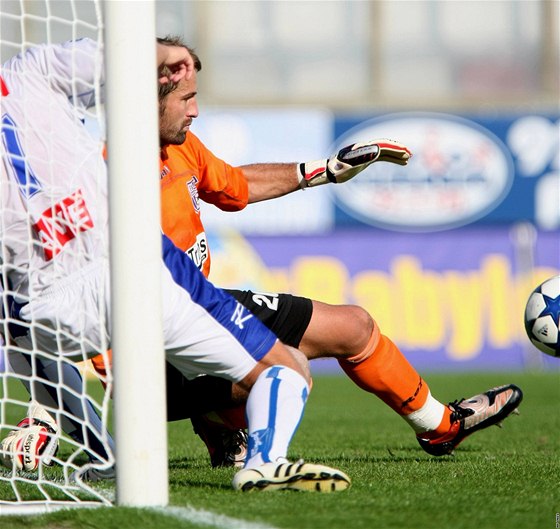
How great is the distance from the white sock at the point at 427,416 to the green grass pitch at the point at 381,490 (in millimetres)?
160

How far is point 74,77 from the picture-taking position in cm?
389

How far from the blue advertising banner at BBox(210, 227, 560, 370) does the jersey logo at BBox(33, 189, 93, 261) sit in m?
9.13

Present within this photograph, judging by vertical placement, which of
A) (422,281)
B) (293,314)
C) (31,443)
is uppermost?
(293,314)

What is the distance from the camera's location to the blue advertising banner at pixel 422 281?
43.6 ft

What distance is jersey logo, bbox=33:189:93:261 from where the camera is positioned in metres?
3.91

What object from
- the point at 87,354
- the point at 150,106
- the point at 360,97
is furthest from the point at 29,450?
the point at 360,97

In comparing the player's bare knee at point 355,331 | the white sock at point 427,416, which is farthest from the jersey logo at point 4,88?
the white sock at point 427,416

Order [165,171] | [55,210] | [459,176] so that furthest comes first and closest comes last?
[459,176] → [165,171] → [55,210]

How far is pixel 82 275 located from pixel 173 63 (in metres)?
0.85

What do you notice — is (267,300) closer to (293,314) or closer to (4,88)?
(293,314)

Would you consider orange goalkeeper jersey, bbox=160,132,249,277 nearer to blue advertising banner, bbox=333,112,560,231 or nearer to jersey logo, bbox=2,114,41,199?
jersey logo, bbox=2,114,41,199

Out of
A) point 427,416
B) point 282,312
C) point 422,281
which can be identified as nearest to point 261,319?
point 282,312

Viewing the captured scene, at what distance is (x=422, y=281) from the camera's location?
13414 millimetres

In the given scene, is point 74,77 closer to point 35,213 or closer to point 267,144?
point 35,213
